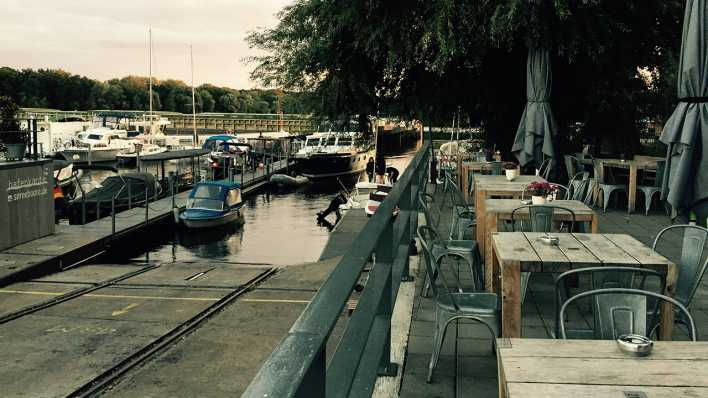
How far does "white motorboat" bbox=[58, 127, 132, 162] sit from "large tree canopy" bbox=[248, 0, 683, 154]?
1548 inches

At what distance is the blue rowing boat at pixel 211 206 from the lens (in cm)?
3041

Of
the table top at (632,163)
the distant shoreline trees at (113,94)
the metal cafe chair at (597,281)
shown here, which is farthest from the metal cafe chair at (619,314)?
the distant shoreline trees at (113,94)

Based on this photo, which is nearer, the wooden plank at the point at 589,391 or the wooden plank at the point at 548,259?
the wooden plank at the point at 589,391

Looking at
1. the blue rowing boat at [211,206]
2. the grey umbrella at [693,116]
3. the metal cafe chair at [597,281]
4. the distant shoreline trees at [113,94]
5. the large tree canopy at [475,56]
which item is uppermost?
the distant shoreline trees at [113,94]

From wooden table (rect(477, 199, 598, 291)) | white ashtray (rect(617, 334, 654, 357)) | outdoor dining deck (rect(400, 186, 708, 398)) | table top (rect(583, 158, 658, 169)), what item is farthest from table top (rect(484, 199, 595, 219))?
table top (rect(583, 158, 658, 169))

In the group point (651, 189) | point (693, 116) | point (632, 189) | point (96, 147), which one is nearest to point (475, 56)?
point (632, 189)

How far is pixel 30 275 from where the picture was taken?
17.6m

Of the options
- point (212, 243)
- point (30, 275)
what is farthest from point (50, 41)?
point (30, 275)

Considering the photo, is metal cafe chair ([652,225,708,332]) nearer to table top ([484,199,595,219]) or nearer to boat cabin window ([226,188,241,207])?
table top ([484,199,595,219])

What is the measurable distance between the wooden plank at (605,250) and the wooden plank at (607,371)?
1792mm

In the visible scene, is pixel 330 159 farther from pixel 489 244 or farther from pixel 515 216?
pixel 489 244

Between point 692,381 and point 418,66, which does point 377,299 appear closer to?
point 692,381

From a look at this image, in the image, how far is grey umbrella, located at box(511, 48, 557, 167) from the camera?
36.9ft

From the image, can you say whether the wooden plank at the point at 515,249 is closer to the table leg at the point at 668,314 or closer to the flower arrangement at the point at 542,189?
the table leg at the point at 668,314
